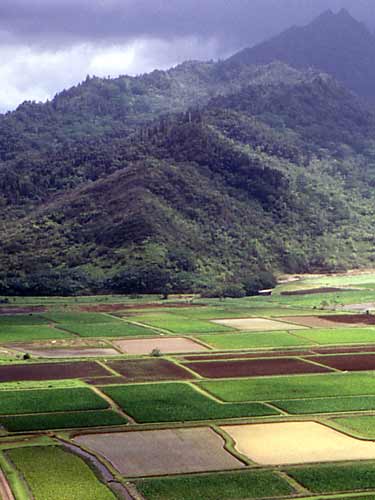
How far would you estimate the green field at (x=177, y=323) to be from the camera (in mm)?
107812

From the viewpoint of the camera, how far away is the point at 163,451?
178 feet

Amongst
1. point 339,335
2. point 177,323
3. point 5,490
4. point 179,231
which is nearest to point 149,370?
point 339,335

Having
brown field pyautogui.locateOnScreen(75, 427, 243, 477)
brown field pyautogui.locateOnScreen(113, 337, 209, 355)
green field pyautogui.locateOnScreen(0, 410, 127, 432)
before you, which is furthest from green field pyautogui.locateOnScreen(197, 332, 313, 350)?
brown field pyautogui.locateOnScreen(75, 427, 243, 477)

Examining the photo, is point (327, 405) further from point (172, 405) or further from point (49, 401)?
Result: point (49, 401)

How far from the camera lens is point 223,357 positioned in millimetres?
89375

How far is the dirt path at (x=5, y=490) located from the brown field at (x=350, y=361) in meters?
39.5

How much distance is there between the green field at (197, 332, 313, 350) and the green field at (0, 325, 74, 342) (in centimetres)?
1432

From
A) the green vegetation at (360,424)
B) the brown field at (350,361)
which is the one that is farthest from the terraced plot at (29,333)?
the green vegetation at (360,424)

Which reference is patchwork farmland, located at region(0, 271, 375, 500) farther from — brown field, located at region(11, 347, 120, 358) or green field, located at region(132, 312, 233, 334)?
green field, located at region(132, 312, 233, 334)

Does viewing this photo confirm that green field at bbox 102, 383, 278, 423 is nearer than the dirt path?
No

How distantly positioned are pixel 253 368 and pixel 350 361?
9080mm

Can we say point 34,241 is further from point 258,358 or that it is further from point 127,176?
point 258,358

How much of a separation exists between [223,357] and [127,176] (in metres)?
99.8

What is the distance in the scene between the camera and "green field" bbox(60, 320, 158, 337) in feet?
340
